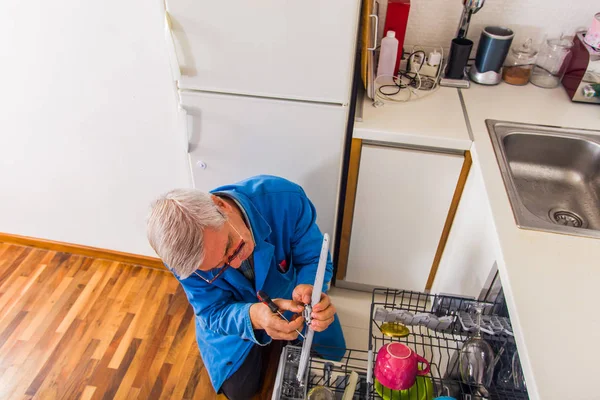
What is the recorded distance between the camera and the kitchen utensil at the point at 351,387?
986 mm

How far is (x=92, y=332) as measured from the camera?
1.82m

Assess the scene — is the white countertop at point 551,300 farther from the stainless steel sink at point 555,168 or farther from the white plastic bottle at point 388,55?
the white plastic bottle at point 388,55

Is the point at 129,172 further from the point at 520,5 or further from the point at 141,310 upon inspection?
the point at 520,5

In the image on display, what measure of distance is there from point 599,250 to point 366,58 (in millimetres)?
820

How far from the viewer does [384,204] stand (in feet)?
5.16

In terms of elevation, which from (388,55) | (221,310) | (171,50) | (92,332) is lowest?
(92,332)

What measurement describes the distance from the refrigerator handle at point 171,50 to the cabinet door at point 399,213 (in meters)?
0.62

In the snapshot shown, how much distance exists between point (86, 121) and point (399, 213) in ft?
3.77

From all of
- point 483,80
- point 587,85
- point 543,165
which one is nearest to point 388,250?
point 543,165

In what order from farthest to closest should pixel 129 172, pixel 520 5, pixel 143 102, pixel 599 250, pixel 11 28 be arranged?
pixel 129 172
pixel 520 5
pixel 143 102
pixel 11 28
pixel 599 250

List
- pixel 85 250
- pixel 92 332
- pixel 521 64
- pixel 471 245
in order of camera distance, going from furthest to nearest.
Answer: pixel 85 250 < pixel 92 332 < pixel 521 64 < pixel 471 245

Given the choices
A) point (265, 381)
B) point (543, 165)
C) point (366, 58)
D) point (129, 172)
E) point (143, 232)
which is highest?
point (366, 58)

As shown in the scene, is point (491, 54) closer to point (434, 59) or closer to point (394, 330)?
point (434, 59)

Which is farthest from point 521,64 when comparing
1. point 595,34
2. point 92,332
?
point 92,332
